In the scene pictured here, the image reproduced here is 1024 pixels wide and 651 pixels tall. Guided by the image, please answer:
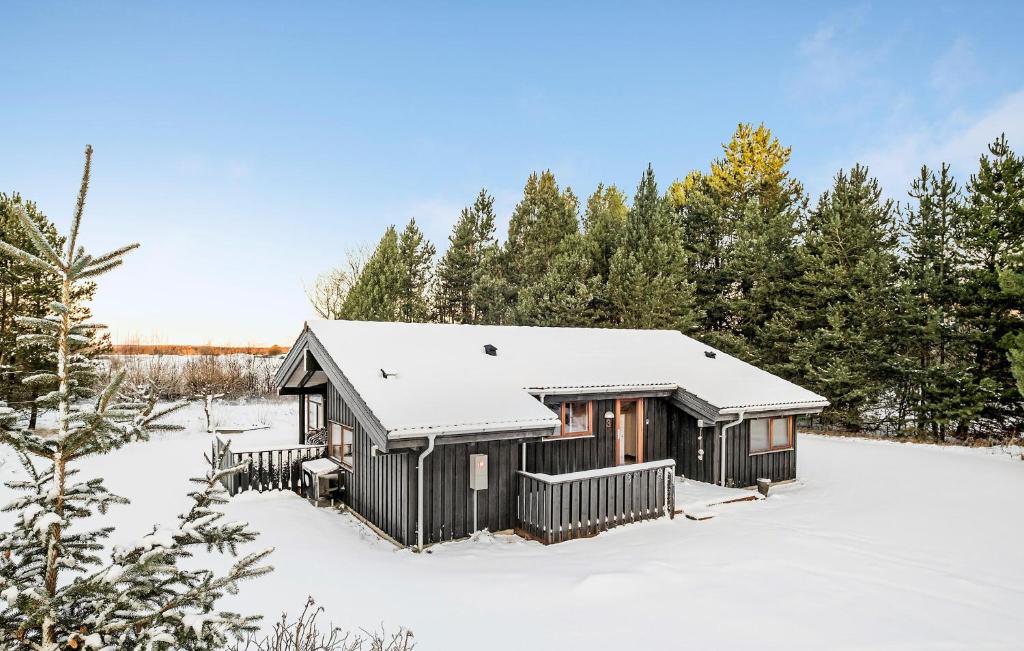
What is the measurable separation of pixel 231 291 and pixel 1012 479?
89.8 ft

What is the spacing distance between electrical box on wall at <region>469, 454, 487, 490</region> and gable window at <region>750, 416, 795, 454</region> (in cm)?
791

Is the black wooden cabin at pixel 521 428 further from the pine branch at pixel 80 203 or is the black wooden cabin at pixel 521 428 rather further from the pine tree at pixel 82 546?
the pine branch at pixel 80 203

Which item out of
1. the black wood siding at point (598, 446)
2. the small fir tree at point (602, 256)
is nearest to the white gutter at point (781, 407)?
the black wood siding at point (598, 446)

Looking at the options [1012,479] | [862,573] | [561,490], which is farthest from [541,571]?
[1012,479]

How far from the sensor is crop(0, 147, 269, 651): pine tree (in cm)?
253

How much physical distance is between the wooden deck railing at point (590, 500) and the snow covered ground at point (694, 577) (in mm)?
278

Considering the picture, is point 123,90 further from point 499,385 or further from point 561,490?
point 561,490

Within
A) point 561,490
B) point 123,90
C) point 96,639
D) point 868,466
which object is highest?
point 123,90

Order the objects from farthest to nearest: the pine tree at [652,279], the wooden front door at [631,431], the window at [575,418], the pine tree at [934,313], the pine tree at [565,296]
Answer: the pine tree at [565,296]
the pine tree at [652,279]
the pine tree at [934,313]
the wooden front door at [631,431]
the window at [575,418]

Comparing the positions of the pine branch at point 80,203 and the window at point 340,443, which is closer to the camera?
the pine branch at point 80,203

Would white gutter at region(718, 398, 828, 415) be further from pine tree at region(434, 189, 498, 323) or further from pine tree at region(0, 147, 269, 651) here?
pine tree at region(434, 189, 498, 323)

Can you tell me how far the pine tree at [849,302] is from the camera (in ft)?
67.9

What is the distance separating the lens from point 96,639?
2.45 m

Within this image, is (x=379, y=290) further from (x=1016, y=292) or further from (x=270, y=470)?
(x=1016, y=292)
